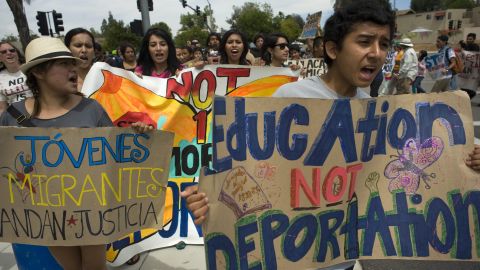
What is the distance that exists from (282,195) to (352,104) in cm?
47

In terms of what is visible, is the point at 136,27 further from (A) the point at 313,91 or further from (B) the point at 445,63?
(A) the point at 313,91

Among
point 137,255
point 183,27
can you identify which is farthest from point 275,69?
point 183,27

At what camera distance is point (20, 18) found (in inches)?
582

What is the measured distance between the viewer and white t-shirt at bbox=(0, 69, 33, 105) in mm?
3363

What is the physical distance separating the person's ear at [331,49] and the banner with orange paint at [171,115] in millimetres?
1496

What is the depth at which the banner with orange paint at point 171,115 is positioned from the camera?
2758 mm

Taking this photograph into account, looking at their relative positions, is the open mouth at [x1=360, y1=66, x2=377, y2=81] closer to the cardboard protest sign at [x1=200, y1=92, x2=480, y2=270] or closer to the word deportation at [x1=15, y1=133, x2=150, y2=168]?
the cardboard protest sign at [x1=200, y1=92, x2=480, y2=270]

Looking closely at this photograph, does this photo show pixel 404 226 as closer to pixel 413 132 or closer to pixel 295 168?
pixel 413 132

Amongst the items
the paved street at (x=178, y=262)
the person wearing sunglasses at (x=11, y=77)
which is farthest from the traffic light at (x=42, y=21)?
the paved street at (x=178, y=262)

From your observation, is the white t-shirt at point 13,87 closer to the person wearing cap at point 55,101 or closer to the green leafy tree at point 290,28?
the person wearing cap at point 55,101

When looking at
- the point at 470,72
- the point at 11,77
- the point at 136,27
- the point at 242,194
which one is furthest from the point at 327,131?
the point at 136,27

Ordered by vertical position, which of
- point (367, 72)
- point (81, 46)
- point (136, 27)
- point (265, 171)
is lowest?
point (265, 171)

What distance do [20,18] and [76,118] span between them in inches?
623

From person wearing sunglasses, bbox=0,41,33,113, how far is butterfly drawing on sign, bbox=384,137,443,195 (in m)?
3.21
